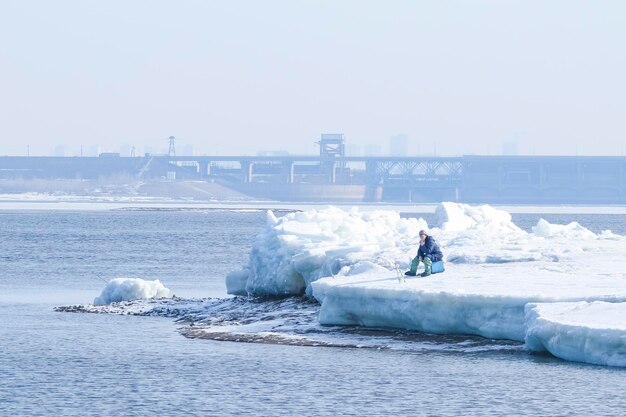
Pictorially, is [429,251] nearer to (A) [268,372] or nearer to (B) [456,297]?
(B) [456,297]

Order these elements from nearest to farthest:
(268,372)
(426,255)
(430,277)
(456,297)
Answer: (268,372), (456,297), (430,277), (426,255)

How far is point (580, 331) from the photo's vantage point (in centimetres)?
2492

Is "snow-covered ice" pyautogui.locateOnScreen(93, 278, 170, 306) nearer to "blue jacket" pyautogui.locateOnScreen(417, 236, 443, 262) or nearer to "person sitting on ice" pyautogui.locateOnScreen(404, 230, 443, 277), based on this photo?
"person sitting on ice" pyautogui.locateOnScreen(404, 230, 443, 277)

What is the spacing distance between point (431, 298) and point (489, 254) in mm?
5638

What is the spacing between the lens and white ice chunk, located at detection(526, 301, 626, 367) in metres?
24.7

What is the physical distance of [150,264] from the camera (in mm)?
61969

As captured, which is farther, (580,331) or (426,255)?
(426,255)

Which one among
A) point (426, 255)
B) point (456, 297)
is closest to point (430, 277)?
point (426, 255)

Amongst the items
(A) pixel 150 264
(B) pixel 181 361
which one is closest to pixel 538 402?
(B) pixel 181 361

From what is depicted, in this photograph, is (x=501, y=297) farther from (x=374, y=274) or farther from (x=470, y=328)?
(x=374, y=274)

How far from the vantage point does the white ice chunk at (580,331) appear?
80.9ft

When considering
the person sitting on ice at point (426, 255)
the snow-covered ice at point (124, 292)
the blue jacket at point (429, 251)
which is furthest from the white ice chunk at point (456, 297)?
the snow-covered ice at point (124, 292)

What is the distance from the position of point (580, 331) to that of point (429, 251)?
281 inches

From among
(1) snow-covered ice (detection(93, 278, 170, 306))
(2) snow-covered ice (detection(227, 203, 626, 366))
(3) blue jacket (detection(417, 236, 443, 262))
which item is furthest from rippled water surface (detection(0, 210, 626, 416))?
(3) blue jacket (detection(417, 236, 443, 262))
